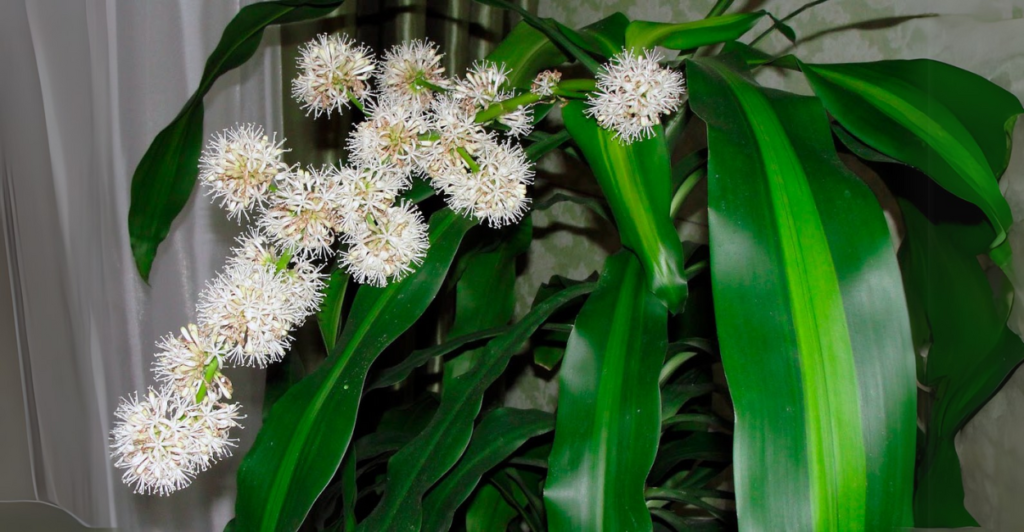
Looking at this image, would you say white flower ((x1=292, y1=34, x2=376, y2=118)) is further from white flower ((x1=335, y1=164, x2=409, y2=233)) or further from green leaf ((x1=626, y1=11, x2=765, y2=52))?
green leaf ((x1=626, y1=11, x2=765, y2=52))

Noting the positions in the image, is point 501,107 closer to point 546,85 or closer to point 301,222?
point 546,85

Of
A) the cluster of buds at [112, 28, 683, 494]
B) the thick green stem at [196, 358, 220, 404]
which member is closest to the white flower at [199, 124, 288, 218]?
the cluster of buds at [112, 28, 683, 494]

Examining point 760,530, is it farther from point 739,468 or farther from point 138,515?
point 138,515

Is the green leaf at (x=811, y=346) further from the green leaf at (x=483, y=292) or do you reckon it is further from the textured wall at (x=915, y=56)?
the green leaf at (x=483, y=292)

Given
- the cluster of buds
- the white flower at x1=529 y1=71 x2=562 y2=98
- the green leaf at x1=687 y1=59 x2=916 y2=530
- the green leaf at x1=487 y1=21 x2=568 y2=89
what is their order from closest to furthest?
the green leaf at x1=687 y1=59 x2=916 y2=530, the cluster of buds, the white flower at x1=529 y1=71 x2=562 y2=98, the green leaf at x1=487 y1=21 x2=568 y2=89

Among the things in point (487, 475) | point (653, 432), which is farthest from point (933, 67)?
point (487, 475)

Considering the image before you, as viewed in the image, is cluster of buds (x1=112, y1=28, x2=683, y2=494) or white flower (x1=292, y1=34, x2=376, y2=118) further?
white flower (x1=292, y1=34, x2=376, y2=118)
